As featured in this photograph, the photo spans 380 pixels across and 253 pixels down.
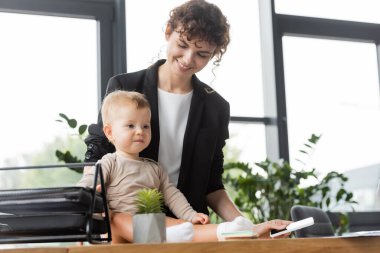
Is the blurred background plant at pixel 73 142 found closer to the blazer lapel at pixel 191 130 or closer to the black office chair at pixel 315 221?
the black office chair at pixel 315 221

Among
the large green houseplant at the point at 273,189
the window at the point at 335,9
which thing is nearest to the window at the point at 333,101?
the window at the point at 335,9

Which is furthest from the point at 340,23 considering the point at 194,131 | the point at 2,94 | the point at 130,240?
the point at 130,240

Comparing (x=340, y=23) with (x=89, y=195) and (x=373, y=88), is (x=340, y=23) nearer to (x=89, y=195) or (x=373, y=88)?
(x=373, y=88)

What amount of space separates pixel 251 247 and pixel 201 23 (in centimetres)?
94

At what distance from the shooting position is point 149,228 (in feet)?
3.82

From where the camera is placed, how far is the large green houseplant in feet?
12.7

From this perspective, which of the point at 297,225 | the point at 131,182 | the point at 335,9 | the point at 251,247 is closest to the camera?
the point at 251,247

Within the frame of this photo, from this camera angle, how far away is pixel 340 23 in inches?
183

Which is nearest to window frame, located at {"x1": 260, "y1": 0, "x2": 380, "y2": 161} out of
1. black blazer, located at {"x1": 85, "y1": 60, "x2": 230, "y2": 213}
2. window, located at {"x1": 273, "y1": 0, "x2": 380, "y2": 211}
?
window, located at {"x1": 273, "y1": 0, "x2": 380, "y2": 211}

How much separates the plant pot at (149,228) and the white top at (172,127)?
69 cm

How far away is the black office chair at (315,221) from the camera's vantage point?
2.69 metres

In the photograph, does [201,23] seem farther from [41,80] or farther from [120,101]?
[41,80]

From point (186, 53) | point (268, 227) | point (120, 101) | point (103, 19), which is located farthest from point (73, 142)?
point (268, 227)

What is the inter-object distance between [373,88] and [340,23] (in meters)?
0.52
